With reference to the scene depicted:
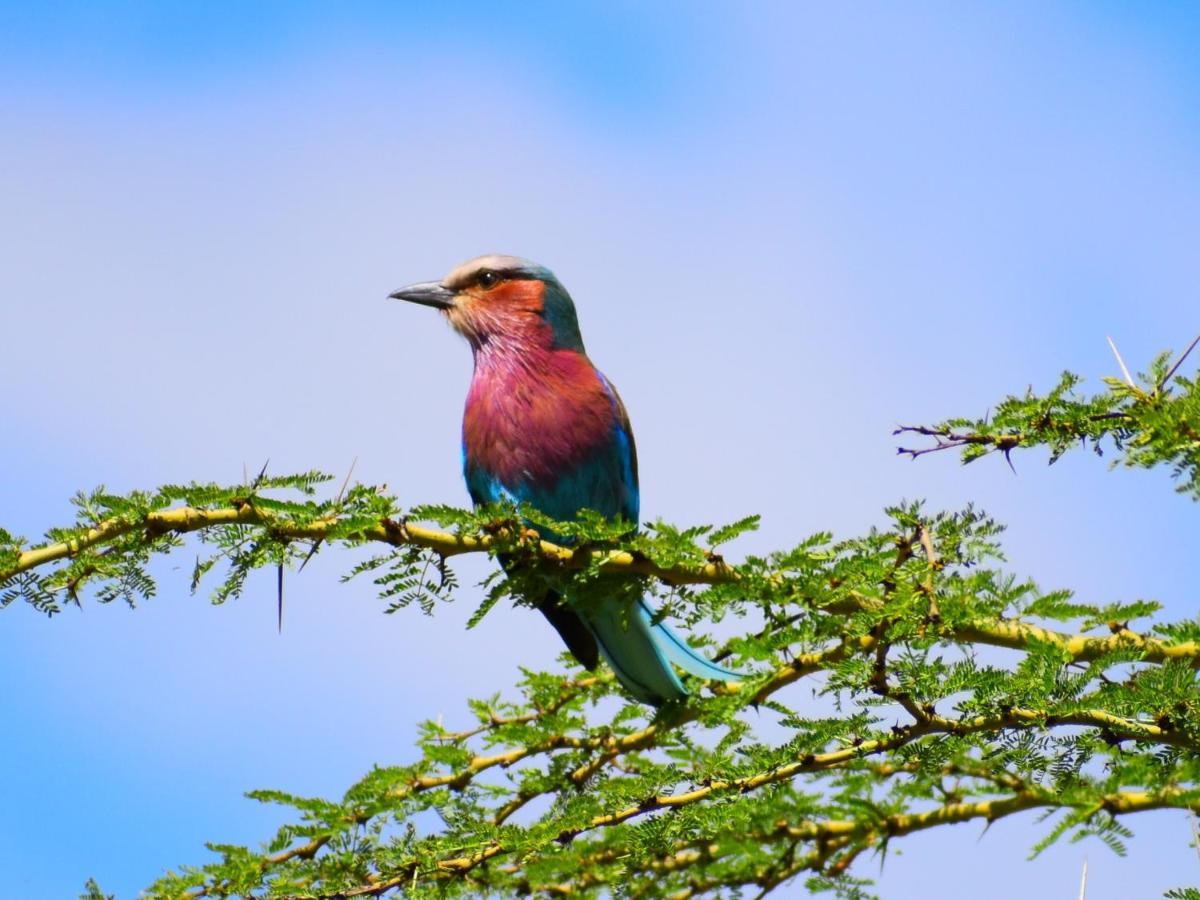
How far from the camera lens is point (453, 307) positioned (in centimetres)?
721

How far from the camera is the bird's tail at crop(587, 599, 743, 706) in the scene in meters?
5.27

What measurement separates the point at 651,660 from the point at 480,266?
270 centimetres

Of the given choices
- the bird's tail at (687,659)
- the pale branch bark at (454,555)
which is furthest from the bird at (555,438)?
the pale branch bark at (454,555)

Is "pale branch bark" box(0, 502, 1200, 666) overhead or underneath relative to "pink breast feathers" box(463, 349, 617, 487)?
underneath

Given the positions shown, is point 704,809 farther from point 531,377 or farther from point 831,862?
point 531,377

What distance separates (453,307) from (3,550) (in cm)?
352

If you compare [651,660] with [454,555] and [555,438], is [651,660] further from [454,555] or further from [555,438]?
[454,555]

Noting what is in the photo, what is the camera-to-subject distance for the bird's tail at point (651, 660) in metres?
5.27

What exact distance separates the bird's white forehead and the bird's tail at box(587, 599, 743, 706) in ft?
7.57

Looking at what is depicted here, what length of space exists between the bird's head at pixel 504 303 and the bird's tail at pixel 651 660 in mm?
1776

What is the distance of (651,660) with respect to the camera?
5.39m

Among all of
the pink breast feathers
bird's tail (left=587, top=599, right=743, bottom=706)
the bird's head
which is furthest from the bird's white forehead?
bird's tail (left=587, top=599, right=743, bottom=706)

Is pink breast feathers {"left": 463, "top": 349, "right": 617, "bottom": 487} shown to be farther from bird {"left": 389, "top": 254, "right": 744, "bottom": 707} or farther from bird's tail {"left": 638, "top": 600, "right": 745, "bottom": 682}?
bird's tail {"left": 638, "top": 600, "right": 745, "bottom": 682}

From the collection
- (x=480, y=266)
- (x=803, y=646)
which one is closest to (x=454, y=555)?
(x=803, y=646)
